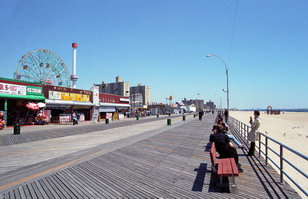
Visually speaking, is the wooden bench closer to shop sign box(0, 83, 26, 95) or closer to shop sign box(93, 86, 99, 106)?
shop sign box(0, 83, 26, 95)

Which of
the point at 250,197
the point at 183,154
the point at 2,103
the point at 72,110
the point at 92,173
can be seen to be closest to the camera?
the point at 250,197

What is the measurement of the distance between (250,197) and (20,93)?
30830 mm

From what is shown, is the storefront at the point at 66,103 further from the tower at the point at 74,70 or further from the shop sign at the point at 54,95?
the tower at the point at 74,70

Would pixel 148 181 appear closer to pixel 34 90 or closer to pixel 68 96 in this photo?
pixel 34 90

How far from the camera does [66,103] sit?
109ft

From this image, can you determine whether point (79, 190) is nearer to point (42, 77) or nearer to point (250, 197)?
point (250, 197)

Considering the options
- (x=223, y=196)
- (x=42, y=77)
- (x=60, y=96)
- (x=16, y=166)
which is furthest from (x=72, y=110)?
(x=223, y=196)

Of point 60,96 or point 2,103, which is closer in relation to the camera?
point 2,103

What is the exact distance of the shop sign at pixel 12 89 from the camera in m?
24.1

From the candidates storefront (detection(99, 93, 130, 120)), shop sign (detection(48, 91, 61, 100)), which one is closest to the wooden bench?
shop sign (detection(48, 91, 61, 100))

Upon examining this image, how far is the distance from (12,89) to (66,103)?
9066 millimetres

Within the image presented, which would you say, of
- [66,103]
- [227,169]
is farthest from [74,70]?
[227,169]

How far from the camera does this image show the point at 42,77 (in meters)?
45.2

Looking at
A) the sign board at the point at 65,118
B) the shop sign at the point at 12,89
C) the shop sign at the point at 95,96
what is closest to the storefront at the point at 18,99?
the shop sign at the point at 12,89
